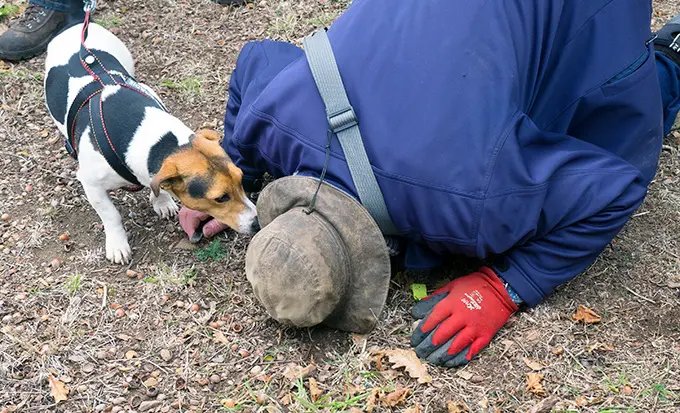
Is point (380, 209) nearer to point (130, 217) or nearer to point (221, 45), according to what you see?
point (130, 217)

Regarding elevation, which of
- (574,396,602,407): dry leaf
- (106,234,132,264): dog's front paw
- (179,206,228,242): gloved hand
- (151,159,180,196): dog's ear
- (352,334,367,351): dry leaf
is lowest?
(106,234,132,264): dog's front paw

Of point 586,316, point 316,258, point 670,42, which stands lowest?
point 586,316

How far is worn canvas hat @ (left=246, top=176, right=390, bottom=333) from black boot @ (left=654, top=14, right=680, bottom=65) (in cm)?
263

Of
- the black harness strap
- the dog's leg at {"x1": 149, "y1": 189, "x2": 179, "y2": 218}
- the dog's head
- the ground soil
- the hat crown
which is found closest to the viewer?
the hat crown

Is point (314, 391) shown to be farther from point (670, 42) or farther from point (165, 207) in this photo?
point (670, 42)

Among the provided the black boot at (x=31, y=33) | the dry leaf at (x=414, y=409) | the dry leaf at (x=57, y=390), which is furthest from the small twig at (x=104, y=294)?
the black boot at (x=31, y=33)

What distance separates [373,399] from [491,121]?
1385 mm

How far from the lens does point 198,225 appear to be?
4.12 m

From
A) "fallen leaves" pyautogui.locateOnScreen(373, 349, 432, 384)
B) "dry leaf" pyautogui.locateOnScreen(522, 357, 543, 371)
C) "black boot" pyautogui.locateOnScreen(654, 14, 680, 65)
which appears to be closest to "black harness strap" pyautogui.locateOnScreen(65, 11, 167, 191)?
"fallen leaves" pyautogui.locateOnScreen(373, 349, 432, 384)

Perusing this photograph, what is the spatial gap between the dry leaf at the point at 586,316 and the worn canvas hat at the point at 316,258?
1.06 m

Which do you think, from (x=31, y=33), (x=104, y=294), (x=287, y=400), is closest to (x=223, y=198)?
(x=104, y=294)

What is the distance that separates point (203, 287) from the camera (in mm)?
3805

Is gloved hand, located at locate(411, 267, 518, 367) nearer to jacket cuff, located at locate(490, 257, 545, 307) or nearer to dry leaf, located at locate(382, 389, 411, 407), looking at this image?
jacket cuff, located at locate(490, 257, 545, 307)

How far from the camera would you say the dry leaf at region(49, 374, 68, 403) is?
3.22 metres
